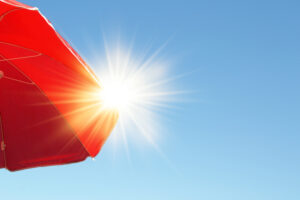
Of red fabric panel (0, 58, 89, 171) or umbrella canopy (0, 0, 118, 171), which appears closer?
Answer: umbrella canopy (0, 0, 118, 171)

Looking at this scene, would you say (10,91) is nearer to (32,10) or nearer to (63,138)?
(63,138)

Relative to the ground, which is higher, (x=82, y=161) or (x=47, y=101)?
(x=47, y=101)

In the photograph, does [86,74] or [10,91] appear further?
[10,91]

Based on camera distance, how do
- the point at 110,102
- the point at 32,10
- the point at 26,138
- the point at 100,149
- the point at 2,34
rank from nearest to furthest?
the point at 32,10 → the point at 2,34 → the point at 110,102 → the point at 100,149 → the point at 26,138

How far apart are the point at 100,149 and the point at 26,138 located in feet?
3.70

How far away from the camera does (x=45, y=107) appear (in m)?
4.72

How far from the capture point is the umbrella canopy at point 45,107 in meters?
3.92

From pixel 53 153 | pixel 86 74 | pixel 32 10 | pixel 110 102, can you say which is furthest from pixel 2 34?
pixel 53 153

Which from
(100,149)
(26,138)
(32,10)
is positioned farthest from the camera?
(26,138)

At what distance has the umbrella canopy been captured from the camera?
3.92 m

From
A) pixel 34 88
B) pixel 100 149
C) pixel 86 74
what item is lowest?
pixel 100 149

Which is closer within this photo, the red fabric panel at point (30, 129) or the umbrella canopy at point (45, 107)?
the umbrella canopy at point (45, 107)

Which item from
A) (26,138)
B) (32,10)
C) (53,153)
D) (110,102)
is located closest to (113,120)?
(110,102)

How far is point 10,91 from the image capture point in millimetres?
4832
